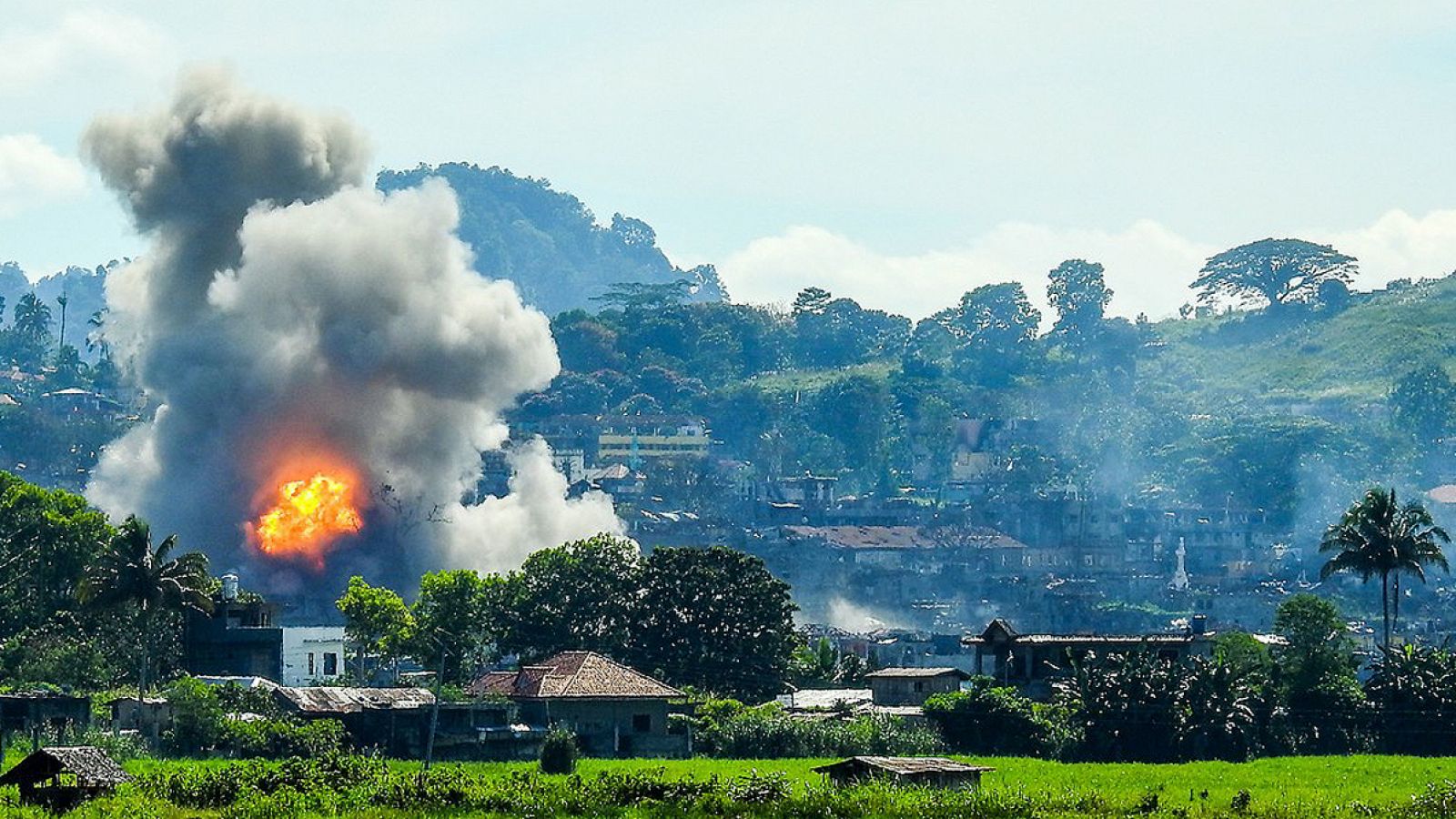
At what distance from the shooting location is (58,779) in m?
79.8

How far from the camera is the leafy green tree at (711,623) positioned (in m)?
133

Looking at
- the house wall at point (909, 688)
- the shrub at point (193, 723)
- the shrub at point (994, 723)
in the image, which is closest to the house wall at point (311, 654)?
the shrub at point (193, 723)

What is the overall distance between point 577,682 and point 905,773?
95.6 ft

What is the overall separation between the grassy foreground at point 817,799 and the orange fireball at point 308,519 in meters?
71.8

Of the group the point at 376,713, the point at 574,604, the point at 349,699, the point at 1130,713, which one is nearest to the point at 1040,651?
the point at 1130,713

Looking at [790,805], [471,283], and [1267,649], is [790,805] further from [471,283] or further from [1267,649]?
[471,283]

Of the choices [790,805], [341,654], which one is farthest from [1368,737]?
[341,654]

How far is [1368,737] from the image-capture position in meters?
121

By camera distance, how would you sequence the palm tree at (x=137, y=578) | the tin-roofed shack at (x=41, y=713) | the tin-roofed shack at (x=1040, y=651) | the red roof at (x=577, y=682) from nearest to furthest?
the tin-roofed shack at (x=41, y=713) → the red roof at (x=577, y=682) → the palm tree at (x=137, y=578) → the tin-roofed shack at (x=1040, y=651)

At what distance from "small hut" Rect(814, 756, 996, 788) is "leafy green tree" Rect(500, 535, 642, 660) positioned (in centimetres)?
4071

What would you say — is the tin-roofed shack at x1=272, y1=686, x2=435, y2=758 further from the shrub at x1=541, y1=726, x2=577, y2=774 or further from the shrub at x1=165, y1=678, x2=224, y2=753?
the shrub at x1=541, y1=726, x2=577, y2=774

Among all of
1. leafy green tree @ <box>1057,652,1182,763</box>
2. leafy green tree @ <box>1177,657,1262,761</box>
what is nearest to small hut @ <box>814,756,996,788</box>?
leafy green tree @ <box>1057,652,1182,763</box>

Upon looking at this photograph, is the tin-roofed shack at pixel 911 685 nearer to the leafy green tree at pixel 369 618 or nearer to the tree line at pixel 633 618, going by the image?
the tree line at pixel 633 618

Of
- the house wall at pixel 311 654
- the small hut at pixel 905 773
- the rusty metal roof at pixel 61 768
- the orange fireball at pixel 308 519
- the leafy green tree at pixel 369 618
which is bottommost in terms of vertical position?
the small hut at pixel 905 773
